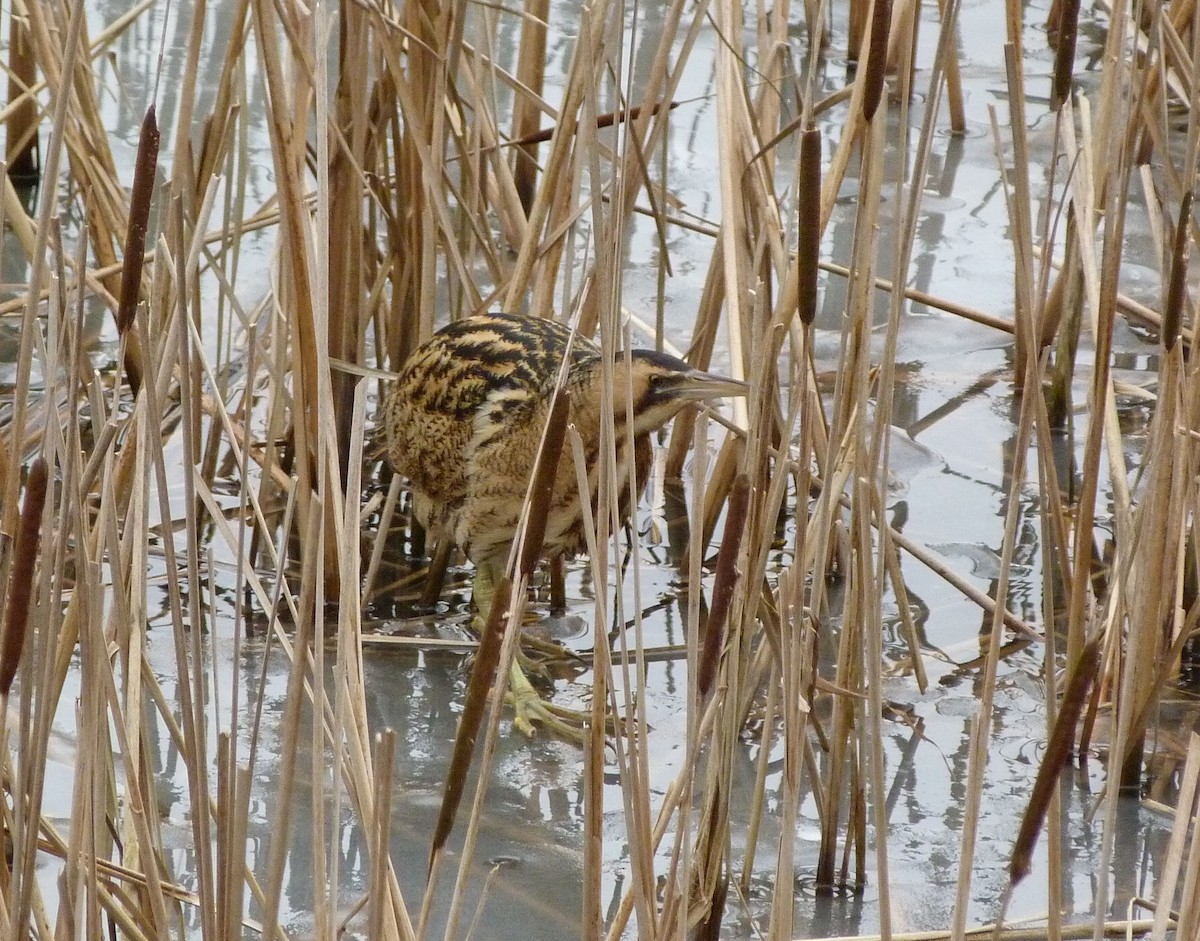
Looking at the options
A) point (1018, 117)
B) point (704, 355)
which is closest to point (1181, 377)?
point (1018, 117)

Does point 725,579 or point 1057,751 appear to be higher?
point 725,579

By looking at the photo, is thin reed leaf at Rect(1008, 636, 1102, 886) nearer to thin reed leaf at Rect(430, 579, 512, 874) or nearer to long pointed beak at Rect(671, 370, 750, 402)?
thin reed leaf at Rect(430, 579, 512, 874)

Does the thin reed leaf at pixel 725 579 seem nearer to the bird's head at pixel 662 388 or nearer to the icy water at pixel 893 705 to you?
the icy water at pixel 893 705

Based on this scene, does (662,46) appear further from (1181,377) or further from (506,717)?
(506,717)

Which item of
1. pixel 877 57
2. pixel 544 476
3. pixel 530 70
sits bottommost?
pixel 544 476

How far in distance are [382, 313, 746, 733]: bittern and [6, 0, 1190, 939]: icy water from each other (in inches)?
7.2

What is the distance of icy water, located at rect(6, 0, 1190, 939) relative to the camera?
7.27ft

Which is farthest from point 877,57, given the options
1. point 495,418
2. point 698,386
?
point 495,418

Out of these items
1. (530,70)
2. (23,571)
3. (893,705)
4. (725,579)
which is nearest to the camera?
(23,571)

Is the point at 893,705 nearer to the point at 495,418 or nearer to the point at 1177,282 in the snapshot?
the point at 495,418

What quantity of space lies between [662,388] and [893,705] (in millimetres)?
657

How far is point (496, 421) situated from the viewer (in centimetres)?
302

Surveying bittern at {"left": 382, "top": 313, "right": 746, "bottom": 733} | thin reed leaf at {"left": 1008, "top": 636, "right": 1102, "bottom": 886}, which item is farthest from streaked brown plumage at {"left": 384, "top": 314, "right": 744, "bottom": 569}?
thin reed leaf at {"left": 1008, "top": 636, "right": 1102, "bottom": 886}

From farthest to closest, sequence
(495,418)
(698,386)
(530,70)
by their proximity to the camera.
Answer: (530,70), (495,418), (698,386)
